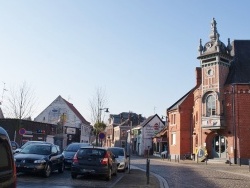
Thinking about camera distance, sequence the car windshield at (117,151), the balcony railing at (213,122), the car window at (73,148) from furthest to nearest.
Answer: the balcony railing at (213,122)
the car windshield at (117,151)
the car window at (73,148)

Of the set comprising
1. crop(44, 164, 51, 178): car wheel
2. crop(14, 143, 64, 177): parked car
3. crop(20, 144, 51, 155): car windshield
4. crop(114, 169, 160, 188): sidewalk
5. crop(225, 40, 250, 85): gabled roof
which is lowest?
crop(114, 169, 160, 188): sidewalk

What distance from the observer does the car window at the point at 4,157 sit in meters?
5.05


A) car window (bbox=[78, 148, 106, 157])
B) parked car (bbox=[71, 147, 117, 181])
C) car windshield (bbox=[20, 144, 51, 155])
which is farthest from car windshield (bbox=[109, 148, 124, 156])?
parked car (bbox=[71, 147, 117, 181])

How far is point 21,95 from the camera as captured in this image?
153ft

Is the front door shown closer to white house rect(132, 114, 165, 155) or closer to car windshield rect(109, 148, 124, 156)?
car windshield rect(109, 148, 124, 156)

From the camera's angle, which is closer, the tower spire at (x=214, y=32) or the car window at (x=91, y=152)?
the car window at (x=91, y=152)

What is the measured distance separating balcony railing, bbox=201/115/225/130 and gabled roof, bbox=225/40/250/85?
4469mm

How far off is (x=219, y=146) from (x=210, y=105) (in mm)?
4910

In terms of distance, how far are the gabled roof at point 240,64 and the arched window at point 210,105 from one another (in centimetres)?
258

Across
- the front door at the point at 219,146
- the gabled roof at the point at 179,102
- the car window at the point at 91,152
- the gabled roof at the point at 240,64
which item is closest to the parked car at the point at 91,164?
the car window at the point at 91,152

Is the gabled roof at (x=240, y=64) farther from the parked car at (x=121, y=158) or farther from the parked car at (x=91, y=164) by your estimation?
the parked car at (x=91, y=164)

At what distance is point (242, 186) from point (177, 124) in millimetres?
35489

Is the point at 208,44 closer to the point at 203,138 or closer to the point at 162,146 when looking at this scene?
the point at 203,138

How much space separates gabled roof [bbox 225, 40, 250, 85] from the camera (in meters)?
43.1
